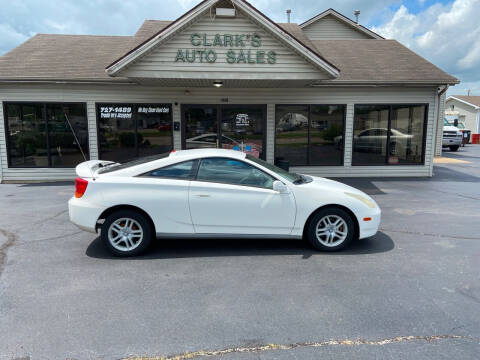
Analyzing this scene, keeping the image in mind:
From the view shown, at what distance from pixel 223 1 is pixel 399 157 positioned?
8.03 meters

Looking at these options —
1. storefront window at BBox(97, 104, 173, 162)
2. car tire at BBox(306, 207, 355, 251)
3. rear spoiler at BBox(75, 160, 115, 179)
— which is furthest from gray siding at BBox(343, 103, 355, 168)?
rear spoiler at BBox(75, 160, 115, 179)

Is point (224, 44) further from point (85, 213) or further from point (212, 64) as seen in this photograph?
point (85, 213)

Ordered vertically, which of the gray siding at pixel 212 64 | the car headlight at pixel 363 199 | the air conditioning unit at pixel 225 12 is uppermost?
the air conditioning unit at pixel 225 12

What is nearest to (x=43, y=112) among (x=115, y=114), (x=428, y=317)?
(x=115, y=114)

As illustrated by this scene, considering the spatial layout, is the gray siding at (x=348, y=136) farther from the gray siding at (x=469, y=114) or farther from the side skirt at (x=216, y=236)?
the gray siding at (x=469, y=114)

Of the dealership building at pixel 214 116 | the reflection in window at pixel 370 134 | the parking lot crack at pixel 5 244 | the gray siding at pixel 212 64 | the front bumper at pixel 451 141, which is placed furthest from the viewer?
the front bumper at pixel 451 141

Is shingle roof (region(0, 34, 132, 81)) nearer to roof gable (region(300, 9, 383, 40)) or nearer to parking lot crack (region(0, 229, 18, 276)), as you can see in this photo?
parking lot crack (region(0, 229, 18, 276))

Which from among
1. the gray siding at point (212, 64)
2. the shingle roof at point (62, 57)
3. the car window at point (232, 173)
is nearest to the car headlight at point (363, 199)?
the car window at point (232, 173)

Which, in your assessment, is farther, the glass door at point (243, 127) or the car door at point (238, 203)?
the glass door at point (243, 127)

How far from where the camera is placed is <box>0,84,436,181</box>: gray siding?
422 inches

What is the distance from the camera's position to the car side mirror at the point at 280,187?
4.68 m

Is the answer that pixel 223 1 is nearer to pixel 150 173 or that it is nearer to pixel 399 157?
pixel 150 173

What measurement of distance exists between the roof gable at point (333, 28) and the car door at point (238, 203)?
650 inches

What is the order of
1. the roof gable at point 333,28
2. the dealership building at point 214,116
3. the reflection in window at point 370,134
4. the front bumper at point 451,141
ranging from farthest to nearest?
1. the front bumper at point 451,141
2. the roof gable at point 333,28
3. the reflection in window at point 370,134
4. the dealership building at point 214,116
